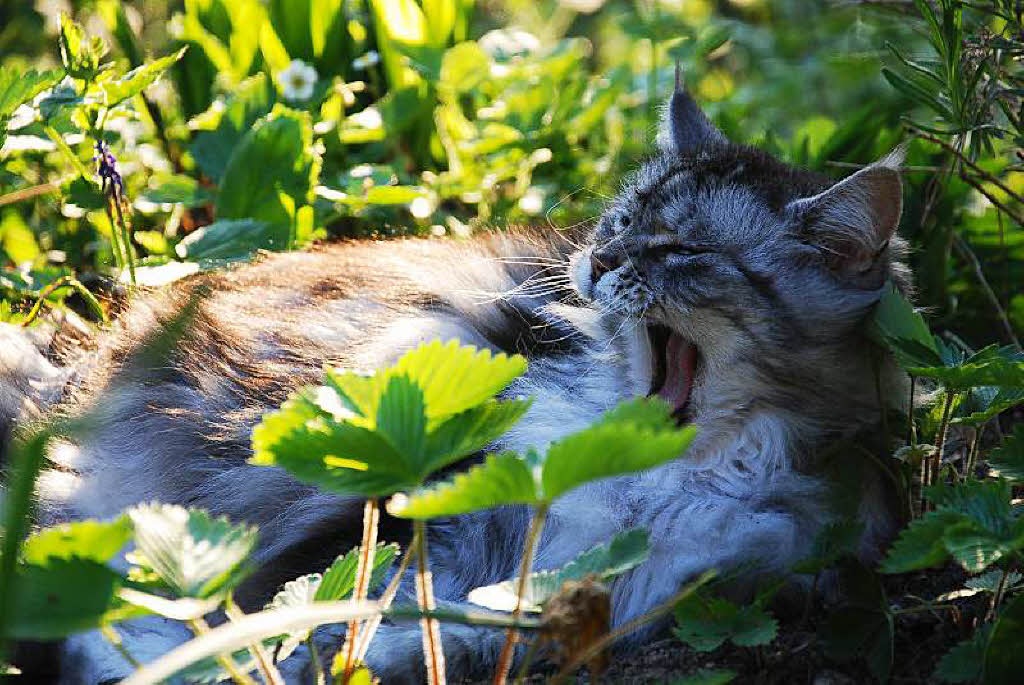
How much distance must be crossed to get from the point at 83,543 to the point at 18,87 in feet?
3.88

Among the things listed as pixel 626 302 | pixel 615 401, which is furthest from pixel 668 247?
pixel 615 401

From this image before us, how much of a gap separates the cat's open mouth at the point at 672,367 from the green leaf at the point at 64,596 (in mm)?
1086

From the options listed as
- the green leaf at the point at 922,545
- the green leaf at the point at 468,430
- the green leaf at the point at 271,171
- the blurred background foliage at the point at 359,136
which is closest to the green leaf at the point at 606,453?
the green leaf at the point at 468,430

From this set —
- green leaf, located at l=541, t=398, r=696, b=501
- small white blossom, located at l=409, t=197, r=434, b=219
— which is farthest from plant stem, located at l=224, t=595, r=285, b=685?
small white blossom, located at l=409, t=197, r=434, b=219

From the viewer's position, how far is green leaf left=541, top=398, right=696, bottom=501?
3.55 feet

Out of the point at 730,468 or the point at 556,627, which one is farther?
the point at 730,468

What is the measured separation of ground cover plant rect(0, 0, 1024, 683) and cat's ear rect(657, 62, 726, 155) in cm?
39

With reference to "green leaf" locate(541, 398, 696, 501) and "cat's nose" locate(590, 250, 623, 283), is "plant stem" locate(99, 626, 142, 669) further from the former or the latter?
"cat's nose" locate(590, 250, 623, 283)

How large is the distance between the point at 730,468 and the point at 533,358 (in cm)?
49

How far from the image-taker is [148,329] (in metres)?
2.20

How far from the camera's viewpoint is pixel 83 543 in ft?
3.64

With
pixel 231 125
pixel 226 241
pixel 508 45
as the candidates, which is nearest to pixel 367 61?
pixel 508 45

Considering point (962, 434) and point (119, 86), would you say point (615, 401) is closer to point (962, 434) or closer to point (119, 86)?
point (962, 434)

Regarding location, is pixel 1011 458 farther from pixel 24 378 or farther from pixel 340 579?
pixel 24 378
